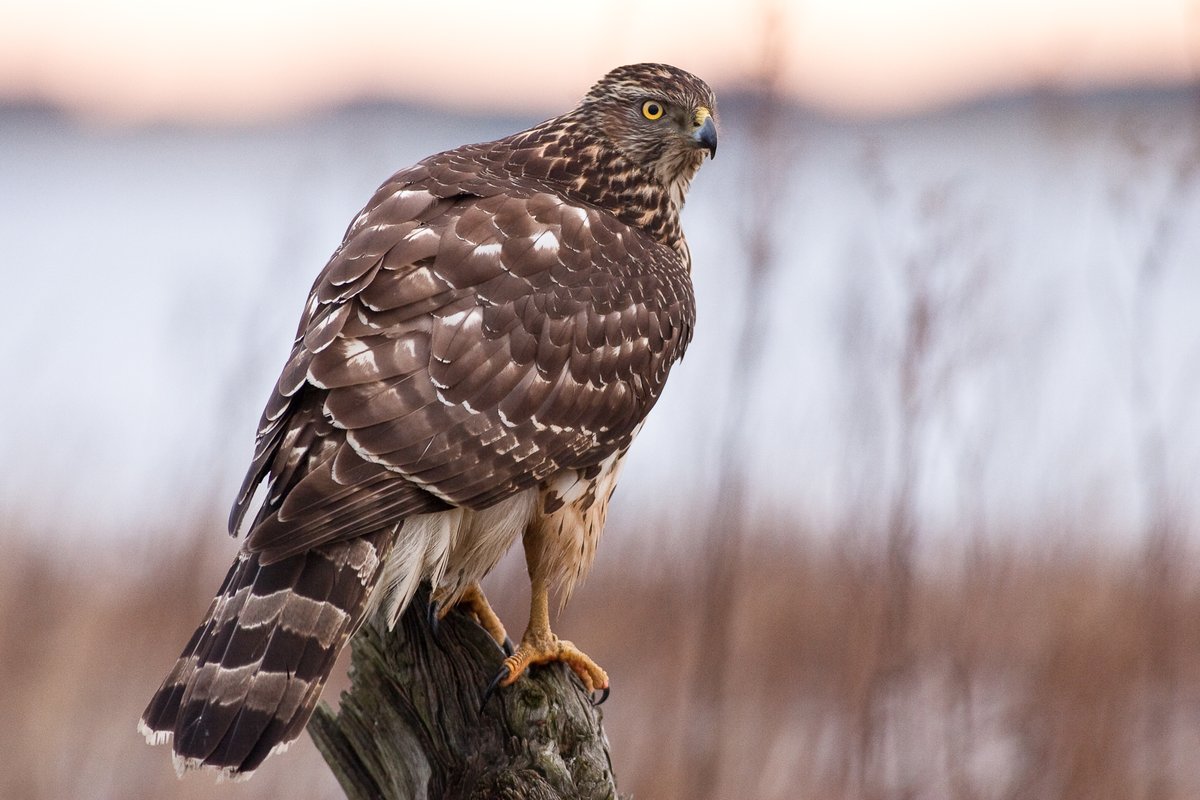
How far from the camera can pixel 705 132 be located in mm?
4211

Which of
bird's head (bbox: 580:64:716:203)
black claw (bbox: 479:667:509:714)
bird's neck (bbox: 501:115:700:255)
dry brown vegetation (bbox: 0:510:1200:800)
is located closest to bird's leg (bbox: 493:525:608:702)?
black claw (bbox: 479:667:509:714)

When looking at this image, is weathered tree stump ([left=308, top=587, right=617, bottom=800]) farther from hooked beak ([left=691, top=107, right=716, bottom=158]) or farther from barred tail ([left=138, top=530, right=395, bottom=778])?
hooked beak ([left=691, top=107, right=716, bottom=158])

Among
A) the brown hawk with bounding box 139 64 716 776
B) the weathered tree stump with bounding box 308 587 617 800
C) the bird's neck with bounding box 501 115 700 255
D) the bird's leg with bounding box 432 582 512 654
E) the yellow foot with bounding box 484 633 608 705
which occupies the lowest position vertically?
the weathered tree stump with bounding box 308 587 617 800

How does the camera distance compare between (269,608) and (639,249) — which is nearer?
(269,608)

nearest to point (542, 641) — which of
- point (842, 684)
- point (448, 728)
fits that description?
point (448, 728)

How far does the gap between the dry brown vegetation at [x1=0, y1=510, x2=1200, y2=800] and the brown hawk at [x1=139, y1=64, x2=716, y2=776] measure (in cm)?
49

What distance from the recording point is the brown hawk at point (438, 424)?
9.33ft

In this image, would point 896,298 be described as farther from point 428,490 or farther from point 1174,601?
point 428,490

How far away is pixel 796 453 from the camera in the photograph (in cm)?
461

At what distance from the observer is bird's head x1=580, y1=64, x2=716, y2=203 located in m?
A: 4.25

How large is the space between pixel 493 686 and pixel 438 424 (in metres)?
0.58

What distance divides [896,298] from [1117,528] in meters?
1.10

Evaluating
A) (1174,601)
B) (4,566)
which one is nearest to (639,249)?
(1174,601)

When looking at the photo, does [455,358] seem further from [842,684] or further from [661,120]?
[842,684]
